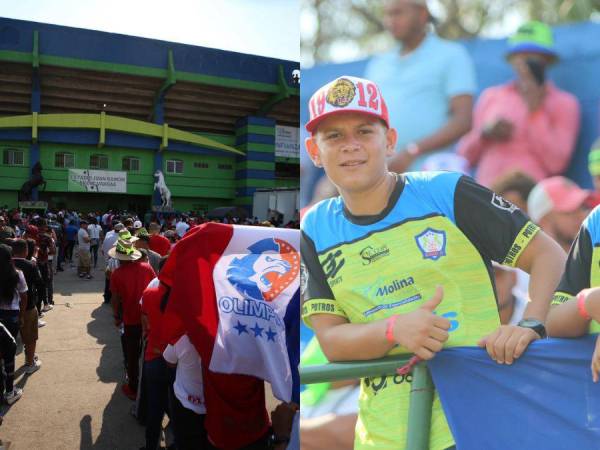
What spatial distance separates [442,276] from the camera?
1.47 meters

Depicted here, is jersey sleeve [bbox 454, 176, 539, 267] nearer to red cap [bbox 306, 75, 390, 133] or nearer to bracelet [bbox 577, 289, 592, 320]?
bracelet [bbox 577, 289, 592, 320]

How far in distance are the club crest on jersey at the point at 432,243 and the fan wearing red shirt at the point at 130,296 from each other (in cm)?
404

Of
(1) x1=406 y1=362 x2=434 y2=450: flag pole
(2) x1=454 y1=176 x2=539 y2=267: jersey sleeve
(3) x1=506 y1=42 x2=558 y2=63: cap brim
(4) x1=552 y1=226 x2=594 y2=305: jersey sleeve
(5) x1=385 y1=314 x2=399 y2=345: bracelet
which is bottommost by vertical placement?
(1) x1=406 y1=362 x2=434 y2=450: flag pole

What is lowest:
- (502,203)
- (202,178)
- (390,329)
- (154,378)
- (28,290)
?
(154,378)

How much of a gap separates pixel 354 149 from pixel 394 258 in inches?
13.0

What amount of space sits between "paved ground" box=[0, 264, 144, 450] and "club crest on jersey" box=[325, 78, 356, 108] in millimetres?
3756

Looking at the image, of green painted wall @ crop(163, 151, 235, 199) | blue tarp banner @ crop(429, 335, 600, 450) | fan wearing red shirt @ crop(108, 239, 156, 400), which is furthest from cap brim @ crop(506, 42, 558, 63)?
green painted wall @ crop(163, 151, 235, 199)

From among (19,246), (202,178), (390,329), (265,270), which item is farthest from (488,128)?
(202,178)

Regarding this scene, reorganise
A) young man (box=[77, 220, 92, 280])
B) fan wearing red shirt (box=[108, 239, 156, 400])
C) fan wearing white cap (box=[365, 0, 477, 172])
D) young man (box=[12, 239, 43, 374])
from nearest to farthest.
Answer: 1. fan wearing white cap (box=[365, 0, 477, 172])
2. fan wearing red shirt (box=[108, 239, 156, 400])
3. young man (box=[12, 239, 43, 374])
4. young man (box=[77, 220, 92, 280])

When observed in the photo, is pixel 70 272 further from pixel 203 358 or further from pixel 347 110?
pixel 347 110

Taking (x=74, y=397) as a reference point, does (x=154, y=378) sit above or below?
above

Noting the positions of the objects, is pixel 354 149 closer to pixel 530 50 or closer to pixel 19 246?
pixel 530 50

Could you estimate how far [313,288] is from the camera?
64.6 inches

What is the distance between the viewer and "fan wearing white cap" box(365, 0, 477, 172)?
146cm
